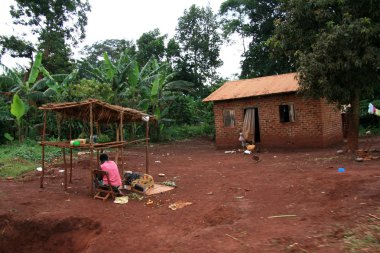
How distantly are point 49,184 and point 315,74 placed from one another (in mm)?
8546

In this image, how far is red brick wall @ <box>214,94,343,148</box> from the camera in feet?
49.8

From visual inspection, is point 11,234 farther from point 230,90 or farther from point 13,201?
point 230,90

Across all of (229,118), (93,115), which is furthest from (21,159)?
(229,118)

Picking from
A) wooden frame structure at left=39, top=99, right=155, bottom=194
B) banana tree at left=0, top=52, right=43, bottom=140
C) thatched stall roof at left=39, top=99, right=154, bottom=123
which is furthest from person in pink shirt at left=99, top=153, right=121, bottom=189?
banana tree at left=0, top=52, right=43, bottom=140

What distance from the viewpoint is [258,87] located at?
17250 millimetres

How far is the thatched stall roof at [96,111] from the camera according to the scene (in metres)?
8.23

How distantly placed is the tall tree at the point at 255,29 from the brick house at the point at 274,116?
10332 mm

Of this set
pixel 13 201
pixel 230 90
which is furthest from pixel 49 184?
pixel 230 90

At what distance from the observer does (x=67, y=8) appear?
25.4 meters

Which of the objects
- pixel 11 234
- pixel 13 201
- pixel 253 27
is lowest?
pixel 11 234

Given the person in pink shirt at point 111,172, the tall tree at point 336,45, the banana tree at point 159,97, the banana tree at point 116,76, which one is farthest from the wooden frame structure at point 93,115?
the banana tree at point 159,97

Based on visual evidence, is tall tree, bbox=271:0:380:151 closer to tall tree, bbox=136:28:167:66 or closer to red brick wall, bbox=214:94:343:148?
red brick wall, bbox=214:94:343:148

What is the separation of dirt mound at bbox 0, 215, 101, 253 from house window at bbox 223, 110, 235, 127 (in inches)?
479

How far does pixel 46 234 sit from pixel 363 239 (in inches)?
214
